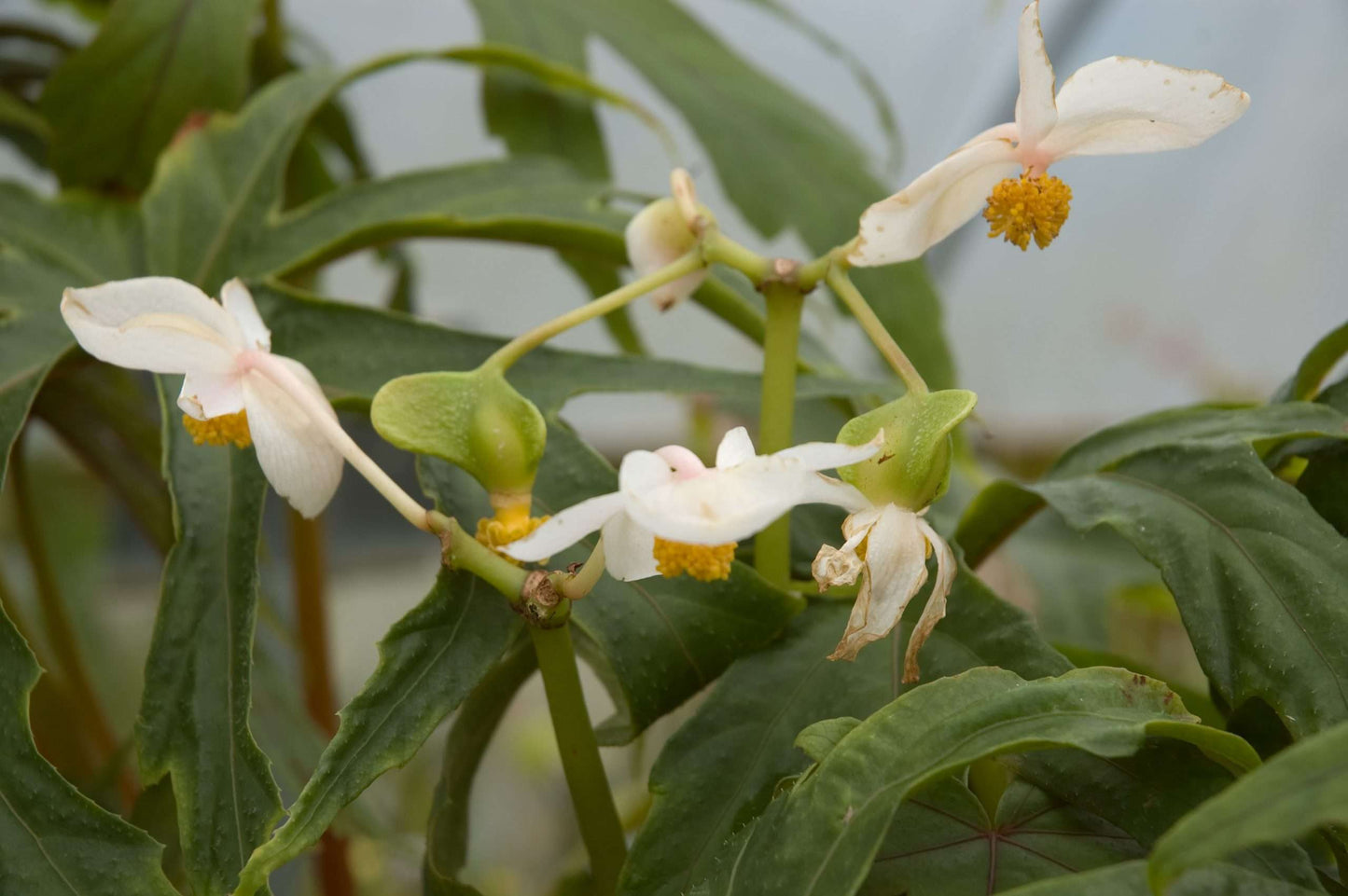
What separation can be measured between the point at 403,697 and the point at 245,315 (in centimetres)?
10

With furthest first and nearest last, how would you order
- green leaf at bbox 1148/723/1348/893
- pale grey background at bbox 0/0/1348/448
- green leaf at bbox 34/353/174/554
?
pale grey background at bbox 0/0/1348/448, green leaf at bbox 34/353/174/554, green leaf at bbox 1148/723/1348/893

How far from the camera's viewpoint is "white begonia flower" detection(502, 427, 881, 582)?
185 mm

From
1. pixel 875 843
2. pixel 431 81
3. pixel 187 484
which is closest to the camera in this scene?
pixel 875 843

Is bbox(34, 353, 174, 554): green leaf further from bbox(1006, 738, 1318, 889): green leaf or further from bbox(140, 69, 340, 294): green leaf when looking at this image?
bbox(1006, 738, 1318, 889): green leaf

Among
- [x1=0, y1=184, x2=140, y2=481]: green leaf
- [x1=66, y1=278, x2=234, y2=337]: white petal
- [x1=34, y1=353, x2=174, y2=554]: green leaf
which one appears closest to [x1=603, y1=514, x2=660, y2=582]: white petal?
[x1=66, y1=278, x2=234, y2=337]: white petal

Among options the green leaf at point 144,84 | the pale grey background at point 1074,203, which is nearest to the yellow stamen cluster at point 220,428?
the green leaf at point 144,84

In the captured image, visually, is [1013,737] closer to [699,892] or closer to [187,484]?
[699,892]

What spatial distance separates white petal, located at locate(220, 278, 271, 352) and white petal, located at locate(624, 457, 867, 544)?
11 cm

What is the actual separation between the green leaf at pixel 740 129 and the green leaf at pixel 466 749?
25 centimetres

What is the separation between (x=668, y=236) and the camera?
28cm

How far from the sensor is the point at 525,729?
4.29 ft

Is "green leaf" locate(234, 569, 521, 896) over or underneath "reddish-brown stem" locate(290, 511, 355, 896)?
over

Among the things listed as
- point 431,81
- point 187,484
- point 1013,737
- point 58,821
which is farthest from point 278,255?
point 431,81

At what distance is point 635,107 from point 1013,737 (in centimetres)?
38
